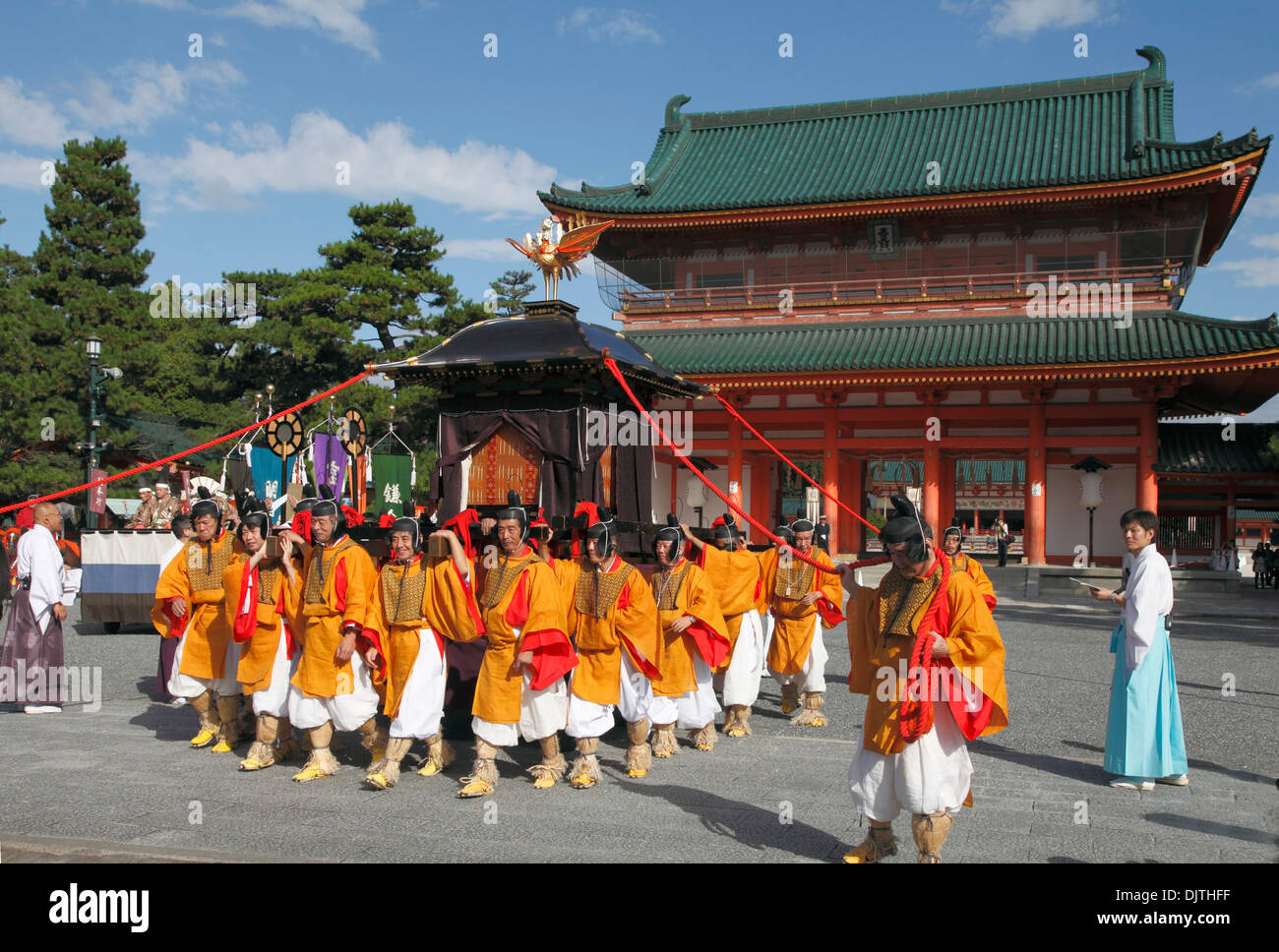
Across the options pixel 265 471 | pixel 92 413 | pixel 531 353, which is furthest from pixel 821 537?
pixel 92 413

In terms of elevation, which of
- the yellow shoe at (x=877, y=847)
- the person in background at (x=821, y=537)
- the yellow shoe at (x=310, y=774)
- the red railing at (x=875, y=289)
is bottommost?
the yellow shoe at (x=310, y=774)

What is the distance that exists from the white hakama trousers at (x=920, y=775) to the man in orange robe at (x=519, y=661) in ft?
6.96

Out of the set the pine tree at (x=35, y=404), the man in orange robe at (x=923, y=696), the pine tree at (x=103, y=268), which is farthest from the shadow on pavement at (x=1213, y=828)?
the pine tree at (x=103, y=268)

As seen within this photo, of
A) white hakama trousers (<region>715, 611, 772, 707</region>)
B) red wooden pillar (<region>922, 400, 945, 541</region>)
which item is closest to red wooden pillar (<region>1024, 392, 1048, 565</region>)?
red wooden pillar (<region>922, 400, 945, 541</region>)

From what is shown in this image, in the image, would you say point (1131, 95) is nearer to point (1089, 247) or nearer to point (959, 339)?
point (1089, 247)

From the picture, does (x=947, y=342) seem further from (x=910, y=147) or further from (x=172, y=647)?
(x=172, y=647)

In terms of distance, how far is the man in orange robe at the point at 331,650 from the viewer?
19.9 ft

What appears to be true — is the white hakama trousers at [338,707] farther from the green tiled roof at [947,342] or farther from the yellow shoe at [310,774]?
the green tiled roof at [947,342]

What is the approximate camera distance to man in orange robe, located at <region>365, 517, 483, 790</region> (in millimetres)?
6027

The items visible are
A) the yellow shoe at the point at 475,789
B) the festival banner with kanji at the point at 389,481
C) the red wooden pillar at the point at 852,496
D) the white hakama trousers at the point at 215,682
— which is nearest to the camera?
the yellow shoe at the point at 475,789

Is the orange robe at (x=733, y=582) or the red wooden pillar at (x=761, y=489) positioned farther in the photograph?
the red wooden pillar at (x=761, y=489)

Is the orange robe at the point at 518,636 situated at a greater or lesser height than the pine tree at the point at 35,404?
lesser

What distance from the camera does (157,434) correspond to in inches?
1080

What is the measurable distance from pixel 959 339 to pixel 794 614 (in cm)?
1416
